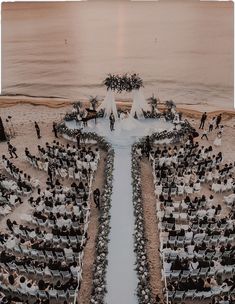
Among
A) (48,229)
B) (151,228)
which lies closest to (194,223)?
(151,228)

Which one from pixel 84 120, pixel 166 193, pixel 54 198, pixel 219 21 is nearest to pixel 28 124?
pixel 84 120

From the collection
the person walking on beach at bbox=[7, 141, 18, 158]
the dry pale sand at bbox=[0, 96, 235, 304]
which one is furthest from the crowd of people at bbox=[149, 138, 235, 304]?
the person walking on beach at bbox=[7, 141, 18, 158]

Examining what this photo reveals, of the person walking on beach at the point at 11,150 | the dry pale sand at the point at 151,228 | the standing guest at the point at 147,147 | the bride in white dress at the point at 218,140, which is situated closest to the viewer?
the dry pale sand at the point at 151,228

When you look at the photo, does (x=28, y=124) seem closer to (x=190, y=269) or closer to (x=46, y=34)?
(x=190, y=269)

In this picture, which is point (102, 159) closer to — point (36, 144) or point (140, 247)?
point (36, 144)

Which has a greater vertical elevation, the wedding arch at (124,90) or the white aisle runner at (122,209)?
the wedding arch at (124,90)

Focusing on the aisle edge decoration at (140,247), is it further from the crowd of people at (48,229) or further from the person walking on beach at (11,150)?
the person walking on beach at (11,150)

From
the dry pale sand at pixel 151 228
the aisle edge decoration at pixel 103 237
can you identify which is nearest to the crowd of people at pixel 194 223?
the dry pale sand at pixel 151 228
